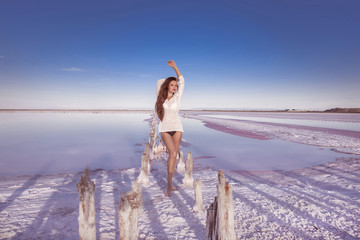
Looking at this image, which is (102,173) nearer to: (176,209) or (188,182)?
(188,182)

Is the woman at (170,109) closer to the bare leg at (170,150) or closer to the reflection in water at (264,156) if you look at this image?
the bare leg at (170,150)

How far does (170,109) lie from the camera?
172 inches

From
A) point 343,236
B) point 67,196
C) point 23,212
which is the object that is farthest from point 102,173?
point 343,236

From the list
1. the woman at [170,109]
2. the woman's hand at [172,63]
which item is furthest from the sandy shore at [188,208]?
the woman's hand at [172,63]

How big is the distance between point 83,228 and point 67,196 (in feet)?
9.18

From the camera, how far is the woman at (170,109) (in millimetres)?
4320

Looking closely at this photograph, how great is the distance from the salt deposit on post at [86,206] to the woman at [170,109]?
2376mm

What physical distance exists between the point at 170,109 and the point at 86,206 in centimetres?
265

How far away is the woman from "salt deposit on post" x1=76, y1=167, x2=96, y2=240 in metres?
2.38

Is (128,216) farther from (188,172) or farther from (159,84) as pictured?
(188,172)

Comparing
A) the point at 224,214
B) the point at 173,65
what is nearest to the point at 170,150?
the point at 173,65

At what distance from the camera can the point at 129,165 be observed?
7.96m

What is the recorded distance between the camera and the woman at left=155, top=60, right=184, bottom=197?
432 cm

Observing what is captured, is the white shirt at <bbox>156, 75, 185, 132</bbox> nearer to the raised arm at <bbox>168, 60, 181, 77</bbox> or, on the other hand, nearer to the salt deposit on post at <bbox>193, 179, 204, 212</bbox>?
the raised arm at <bbox>168, 60, 181, 77</bbox>
